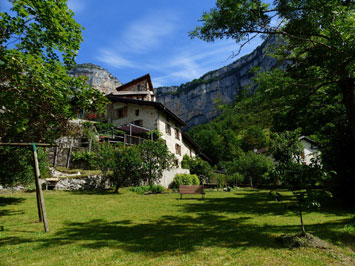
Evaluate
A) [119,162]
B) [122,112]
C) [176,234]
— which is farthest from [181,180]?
[176,234]

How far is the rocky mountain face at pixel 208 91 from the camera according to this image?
103m

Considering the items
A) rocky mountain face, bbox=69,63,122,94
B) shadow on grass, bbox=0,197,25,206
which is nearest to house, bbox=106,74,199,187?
shadow on grass, bbox=0,197,25,206

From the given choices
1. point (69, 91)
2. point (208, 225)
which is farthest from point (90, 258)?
point (69, 91)

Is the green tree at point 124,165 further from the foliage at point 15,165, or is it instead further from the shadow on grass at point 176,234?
the shadow on grass at point 176,234

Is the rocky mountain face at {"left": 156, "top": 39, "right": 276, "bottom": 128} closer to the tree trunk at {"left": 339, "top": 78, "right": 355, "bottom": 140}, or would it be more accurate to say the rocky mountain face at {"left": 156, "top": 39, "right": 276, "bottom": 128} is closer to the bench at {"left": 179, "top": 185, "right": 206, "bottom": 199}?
the bench at {"left": 179, "top": 185, "right": 206, "bottom": 199}

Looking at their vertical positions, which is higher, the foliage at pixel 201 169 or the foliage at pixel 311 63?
the foliage at pixel 311 63

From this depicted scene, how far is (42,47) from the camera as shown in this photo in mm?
6770

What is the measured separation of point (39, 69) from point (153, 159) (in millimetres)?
12511

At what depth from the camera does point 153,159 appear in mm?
17141

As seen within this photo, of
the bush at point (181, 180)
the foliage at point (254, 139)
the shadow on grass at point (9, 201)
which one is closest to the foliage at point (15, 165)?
the shadow on grass at point (9, 201)

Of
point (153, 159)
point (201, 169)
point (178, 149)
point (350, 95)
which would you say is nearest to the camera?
point (350, 95)

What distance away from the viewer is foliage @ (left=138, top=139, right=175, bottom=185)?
16.6 m

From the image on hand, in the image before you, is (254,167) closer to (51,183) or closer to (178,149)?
(178,149)

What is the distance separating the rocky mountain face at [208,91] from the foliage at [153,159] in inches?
3331
